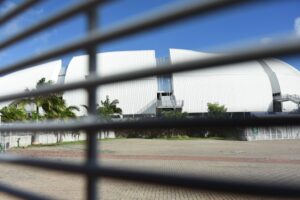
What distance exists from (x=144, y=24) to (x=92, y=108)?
257 mm

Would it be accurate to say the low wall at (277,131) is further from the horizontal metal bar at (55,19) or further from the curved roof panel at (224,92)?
the curved roof panel at (224,92)

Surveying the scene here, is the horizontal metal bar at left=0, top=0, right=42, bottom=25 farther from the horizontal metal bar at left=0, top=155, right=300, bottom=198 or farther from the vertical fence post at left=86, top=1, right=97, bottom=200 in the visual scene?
the horizontal metal bar at left=0, top=155, right=300, bottom=198

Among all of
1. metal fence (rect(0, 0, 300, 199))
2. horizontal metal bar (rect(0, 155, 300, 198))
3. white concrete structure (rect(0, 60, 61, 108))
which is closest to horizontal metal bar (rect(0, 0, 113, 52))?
metal fence (rect(0, 0, 300, 199))

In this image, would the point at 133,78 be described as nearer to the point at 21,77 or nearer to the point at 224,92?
the point at 21,77

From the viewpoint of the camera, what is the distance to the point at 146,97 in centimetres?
6769

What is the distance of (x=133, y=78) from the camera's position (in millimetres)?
825

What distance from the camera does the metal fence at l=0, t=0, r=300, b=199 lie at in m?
0.62

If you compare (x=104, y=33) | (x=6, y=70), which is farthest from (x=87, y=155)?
(x=6, y=70)

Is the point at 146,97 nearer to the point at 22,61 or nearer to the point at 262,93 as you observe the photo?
the point at 262,93

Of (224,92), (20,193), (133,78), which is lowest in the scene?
(20,193)

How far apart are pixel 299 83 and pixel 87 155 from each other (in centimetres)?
7801

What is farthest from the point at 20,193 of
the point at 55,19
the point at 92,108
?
the point at 55,19

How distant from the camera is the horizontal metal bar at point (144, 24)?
2.19 feet

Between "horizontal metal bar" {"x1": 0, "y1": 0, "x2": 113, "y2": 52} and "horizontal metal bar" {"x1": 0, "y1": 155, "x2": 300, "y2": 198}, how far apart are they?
355 mm
